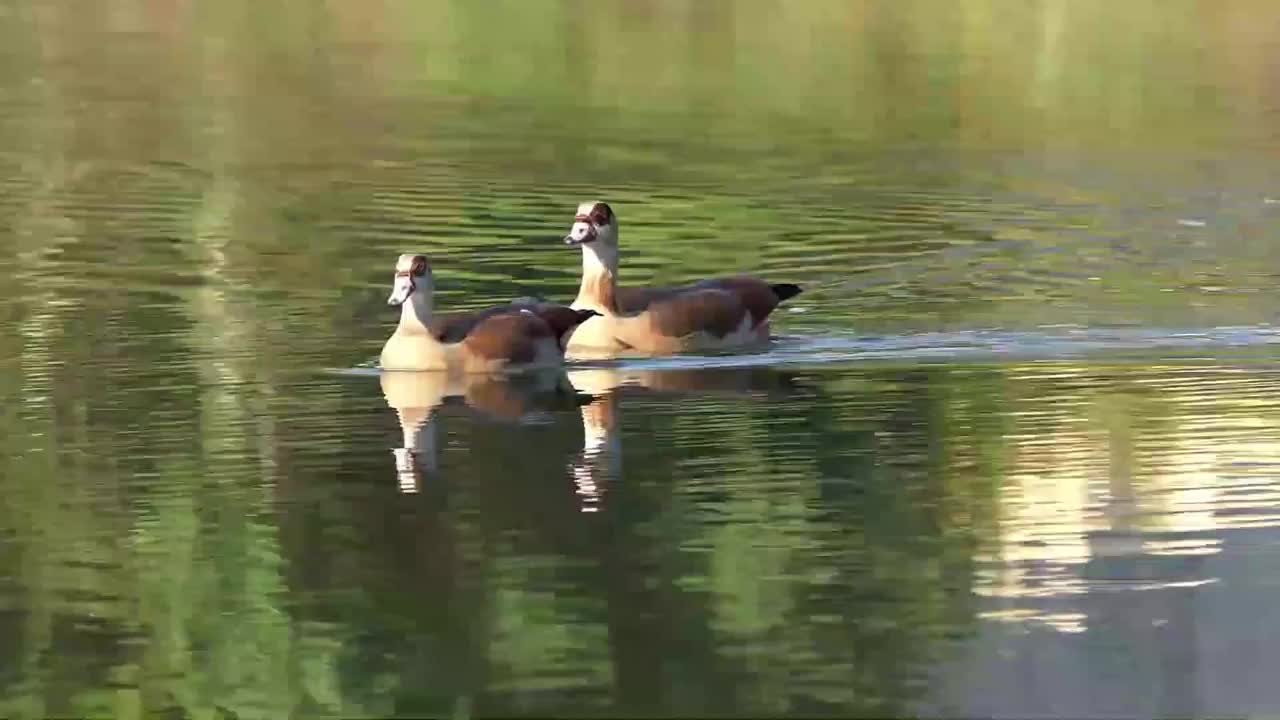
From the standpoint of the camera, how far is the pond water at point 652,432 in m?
11.8

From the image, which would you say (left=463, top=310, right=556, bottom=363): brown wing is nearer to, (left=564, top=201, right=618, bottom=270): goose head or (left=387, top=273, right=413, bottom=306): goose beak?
(left=387, top=273, right=413, bottom=306): goose beak

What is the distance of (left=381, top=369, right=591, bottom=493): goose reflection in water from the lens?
17.0m

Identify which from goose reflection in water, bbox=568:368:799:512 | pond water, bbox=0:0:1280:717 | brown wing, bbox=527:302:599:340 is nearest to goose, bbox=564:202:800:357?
brown wing, bbox=527:302:599:340

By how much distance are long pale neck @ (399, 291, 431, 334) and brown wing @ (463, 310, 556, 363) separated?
29 centimetres

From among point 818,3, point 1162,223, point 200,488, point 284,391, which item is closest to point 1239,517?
point 200,488

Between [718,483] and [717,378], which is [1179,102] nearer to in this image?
[717,378]

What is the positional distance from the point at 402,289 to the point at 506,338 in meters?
0.75

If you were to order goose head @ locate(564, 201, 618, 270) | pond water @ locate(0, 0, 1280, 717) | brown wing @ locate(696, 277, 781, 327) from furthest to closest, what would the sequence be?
1. goose head @ locate(564, 201, 618, 270)
2. brown wing @ locate(696, 277, 781, 327)
3. pond water @ locate(0, 0, 1280, 717)

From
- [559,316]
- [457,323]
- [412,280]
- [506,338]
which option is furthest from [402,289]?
[559,316]

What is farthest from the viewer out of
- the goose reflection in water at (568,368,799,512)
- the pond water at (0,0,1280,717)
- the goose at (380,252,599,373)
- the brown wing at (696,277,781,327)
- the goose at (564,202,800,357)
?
the brown wing at (696,277,781,327)

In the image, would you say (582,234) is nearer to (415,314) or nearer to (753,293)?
(753,293)

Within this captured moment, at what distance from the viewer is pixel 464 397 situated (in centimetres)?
1875

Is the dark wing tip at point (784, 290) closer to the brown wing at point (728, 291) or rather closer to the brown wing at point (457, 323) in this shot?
the brown wing at point (728, 291)

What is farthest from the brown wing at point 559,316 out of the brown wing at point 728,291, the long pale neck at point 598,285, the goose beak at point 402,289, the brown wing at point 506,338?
the goose beak at point 402,289
